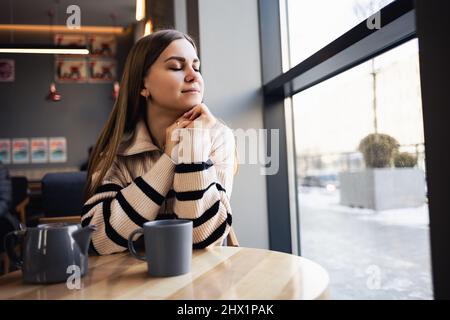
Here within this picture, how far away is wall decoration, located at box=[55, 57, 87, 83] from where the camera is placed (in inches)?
232

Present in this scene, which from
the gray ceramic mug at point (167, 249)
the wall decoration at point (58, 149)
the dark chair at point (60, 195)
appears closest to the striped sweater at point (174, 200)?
the gray ceramic mug at point (167, 249)

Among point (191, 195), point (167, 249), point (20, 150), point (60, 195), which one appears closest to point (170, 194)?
point (191, 195)

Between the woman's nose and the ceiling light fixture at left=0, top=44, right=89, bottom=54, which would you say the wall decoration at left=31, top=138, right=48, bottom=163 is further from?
the woman's nose

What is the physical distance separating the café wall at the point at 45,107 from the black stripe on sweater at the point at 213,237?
536 cm

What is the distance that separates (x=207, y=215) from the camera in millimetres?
977

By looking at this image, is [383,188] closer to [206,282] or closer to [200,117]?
[200,117]

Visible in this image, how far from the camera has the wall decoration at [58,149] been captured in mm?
5793

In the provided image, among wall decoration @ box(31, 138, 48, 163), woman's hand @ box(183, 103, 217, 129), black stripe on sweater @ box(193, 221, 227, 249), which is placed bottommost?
black stripe on sweater @ box(193, 221, 227, 249)

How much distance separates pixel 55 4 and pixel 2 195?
9.87ft

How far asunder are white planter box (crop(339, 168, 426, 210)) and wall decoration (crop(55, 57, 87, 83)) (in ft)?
17.5

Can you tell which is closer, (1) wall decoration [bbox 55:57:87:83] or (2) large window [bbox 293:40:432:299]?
(2) large window [bbox 293:40:432:299]

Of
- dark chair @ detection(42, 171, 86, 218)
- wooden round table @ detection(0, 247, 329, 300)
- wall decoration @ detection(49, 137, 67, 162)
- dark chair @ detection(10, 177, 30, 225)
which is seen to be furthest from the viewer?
wall decoration @ detection(49, 137, 67, 162)

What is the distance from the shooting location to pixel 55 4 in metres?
4.91

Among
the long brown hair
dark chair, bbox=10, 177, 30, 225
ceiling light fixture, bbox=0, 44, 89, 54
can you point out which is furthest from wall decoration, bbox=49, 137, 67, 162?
the long brown hair
